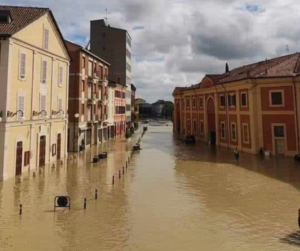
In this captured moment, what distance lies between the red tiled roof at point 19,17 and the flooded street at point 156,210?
11139 millimetres

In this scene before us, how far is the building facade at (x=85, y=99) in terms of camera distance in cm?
3803

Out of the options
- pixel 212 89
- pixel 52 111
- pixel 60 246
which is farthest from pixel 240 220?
pixel 212 89

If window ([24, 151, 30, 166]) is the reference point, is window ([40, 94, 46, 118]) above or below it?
above

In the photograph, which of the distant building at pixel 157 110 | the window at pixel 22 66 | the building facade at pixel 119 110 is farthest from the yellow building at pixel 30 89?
the distant building at pixel 157 110

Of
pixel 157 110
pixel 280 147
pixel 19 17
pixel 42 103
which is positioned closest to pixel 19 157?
pixel 42 103

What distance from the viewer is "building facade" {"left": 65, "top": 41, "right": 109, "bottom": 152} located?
125 ft

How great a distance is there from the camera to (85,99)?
4094 cm

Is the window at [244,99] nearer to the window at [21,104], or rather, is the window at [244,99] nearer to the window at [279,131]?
the window at [279,131]

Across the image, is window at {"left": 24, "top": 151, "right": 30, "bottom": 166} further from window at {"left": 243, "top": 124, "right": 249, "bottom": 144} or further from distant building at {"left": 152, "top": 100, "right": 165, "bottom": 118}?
distant building at {"left": 152, "top": 100, "right": 165, "bottom": 118}

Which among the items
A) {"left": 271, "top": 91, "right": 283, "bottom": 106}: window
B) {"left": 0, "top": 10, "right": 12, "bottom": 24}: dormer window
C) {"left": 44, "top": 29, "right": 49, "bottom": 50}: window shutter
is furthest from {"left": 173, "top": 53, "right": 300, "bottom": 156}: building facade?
{"left": 0, "top": 10, "right": 12, "bottom": 24}: dormer window

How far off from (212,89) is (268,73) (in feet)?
42.6

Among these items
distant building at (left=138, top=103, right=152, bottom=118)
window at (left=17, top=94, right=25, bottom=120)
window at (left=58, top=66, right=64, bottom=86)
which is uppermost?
distant building at (left=138, top=103, right=152, bottom=118)

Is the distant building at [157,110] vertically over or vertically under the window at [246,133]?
over

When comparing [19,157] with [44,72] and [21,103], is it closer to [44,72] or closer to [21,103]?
[21,103]
